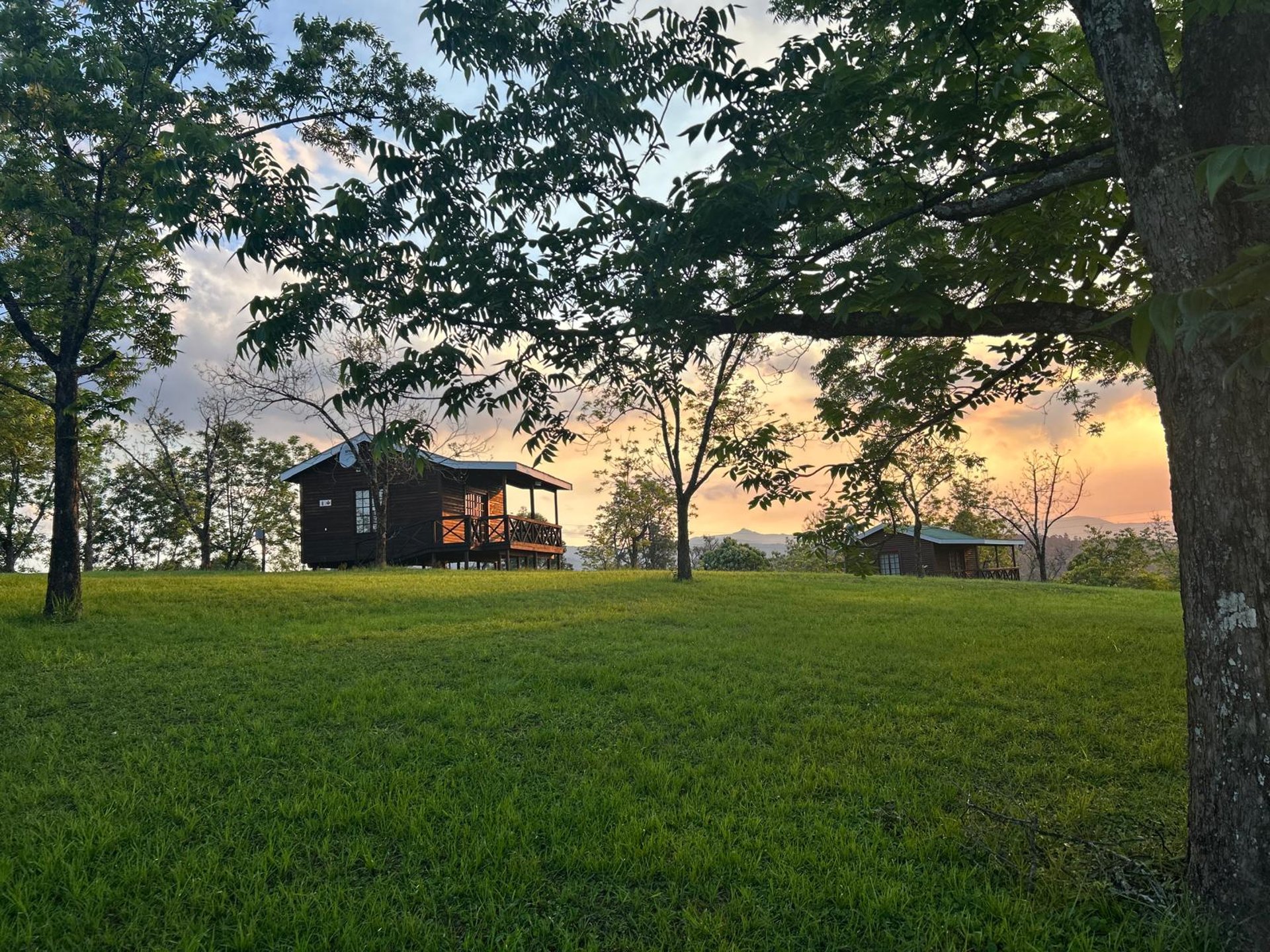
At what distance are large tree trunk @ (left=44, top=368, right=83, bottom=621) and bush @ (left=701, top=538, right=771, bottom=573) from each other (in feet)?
89.0

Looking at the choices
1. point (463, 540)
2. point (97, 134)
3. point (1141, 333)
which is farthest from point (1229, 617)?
point (463, 540)

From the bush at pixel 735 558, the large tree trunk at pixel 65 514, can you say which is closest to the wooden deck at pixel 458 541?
the bush at pixel 735 558

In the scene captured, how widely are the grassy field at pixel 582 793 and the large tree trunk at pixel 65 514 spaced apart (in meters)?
1.13

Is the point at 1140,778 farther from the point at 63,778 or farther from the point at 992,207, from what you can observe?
the point at 63,778

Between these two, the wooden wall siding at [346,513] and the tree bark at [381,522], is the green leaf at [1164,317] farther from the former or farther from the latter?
the wooden wall siding at [346,513]

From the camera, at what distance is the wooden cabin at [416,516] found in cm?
2655

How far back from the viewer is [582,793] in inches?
183

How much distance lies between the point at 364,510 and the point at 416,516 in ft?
7.84

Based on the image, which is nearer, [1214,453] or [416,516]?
[1214,453]

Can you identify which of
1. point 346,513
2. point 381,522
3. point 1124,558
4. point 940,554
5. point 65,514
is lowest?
point 1124,558

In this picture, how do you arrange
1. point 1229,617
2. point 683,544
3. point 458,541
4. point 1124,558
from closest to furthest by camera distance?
point 1229,617, point 683,544, point 458,541, point 1124,558

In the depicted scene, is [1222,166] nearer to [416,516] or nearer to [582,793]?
[582,793]

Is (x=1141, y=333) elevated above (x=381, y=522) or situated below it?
above

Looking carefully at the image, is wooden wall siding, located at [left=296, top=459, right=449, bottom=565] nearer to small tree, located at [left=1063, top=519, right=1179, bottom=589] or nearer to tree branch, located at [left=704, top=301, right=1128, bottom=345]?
tree branch, located at [left=704, top=301, right=1128, bottom=345]
